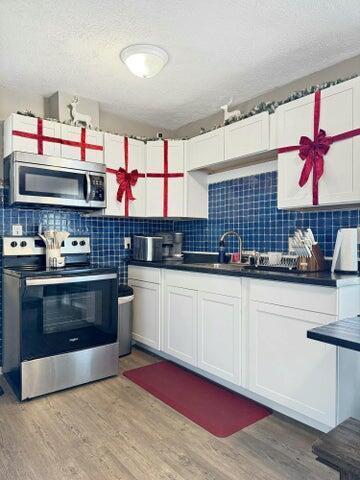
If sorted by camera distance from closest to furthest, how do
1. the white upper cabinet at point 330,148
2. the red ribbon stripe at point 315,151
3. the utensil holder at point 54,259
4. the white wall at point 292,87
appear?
the white upper cabinet at point 330,148, the red ribbon stripe at point 315,151, the white wall at point 292,87, the utensil holder at point 54,259

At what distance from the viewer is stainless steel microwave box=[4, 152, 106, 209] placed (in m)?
2.51

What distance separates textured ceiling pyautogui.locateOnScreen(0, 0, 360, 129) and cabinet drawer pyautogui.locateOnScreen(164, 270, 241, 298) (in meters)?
1.54

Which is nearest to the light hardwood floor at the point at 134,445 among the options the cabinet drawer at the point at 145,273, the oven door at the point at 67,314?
the oven door at the point at 67,314

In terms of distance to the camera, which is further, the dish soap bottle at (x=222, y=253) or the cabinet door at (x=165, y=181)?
the cabinet door at (x=165, y=181)

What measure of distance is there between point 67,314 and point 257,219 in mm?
1704

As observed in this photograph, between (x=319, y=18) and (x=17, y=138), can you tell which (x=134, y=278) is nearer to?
(x=17, y=138)

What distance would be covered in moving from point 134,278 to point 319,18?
2.48 meters

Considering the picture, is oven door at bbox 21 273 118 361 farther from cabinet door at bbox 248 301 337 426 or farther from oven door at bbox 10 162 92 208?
cabinet door at bbox 248 301 337 426

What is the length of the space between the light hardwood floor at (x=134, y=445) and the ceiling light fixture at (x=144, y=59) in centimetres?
226

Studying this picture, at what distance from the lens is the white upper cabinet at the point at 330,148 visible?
201 cm

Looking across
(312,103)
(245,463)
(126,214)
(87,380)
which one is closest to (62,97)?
(126,214)

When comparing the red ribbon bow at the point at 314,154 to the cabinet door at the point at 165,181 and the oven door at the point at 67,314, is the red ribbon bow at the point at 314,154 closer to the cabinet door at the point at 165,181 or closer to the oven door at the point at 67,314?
the cabinet door at the point at 165,181

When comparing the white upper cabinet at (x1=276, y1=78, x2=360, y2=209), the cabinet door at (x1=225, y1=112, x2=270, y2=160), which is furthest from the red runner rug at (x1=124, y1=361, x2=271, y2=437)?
the cabinet door at (x1=225, y1=112, x2=270, y2=160)

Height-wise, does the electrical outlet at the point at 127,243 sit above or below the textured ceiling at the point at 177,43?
below
